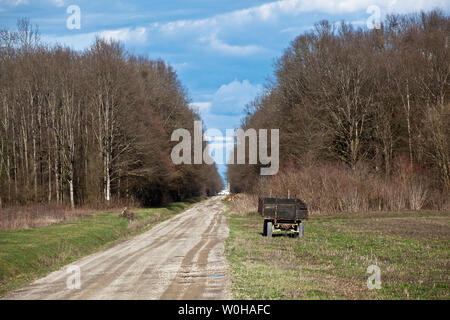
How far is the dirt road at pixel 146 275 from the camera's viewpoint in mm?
11625

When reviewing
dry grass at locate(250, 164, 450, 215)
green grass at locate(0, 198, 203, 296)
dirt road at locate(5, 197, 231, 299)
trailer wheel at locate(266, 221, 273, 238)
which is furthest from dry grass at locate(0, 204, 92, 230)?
dry grass at locate(250, 164, 450, 215)

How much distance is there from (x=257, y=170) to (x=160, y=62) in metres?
26.1

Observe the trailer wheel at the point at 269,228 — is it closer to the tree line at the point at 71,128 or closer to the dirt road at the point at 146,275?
the dirt road at the point at 146,275

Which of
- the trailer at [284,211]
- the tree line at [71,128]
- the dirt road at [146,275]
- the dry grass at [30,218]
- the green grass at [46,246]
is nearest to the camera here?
the dirt road at [146,275]

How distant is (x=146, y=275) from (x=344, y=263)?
666 cm

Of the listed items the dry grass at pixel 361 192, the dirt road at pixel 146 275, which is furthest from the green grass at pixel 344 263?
the dry grass at pixel 361 192

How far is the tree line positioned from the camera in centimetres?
4672

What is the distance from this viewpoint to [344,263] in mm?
15891

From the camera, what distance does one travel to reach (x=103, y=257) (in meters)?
19.5

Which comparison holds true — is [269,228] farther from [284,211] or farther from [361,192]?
[361,192]

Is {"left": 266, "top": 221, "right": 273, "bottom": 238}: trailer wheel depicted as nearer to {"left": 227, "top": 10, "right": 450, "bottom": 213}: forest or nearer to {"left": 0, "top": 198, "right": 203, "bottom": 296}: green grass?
{"left": 0, "top": 198, "right": 203, "bottom": 296}: green grass

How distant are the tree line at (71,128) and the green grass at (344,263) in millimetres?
25506

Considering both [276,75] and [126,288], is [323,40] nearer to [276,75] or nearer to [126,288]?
[276,75]

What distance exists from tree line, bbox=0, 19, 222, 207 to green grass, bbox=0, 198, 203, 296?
49.8 feet
